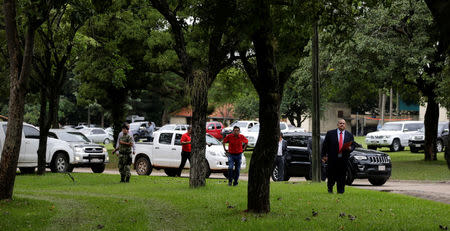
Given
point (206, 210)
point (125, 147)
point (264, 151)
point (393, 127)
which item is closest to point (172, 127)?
point (393, 127)

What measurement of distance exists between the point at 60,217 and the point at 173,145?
40.0 feet

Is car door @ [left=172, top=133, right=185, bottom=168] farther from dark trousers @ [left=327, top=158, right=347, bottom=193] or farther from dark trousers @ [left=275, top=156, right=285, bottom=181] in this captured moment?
dark trousers @ [left=327, top=158, right=347, bottom=193]

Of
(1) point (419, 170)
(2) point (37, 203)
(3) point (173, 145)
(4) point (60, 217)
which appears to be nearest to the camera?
(4) point (60, 217)

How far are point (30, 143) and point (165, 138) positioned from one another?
4.88 meters

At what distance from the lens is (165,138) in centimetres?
2280

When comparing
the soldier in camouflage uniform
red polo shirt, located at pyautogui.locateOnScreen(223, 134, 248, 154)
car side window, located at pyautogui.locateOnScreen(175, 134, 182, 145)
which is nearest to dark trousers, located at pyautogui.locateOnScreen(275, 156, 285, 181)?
red polo shirt, located at pyautogui.locateOnScreen(223, 134, 248, 154)

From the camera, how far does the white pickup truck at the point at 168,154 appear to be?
21.5 m

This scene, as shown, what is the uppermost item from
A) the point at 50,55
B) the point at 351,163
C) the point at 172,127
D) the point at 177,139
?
the point at 50,55

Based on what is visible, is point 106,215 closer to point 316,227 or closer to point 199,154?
point 316,227

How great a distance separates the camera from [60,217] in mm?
10336

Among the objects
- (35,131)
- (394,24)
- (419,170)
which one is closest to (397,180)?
(419,170)

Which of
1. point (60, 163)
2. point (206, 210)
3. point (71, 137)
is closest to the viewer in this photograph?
point (206, 210)

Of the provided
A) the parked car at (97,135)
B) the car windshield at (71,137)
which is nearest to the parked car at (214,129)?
the parked car at (97,135)

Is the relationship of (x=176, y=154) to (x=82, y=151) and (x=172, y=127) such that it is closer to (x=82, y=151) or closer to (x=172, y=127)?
(x=82, y=151)
